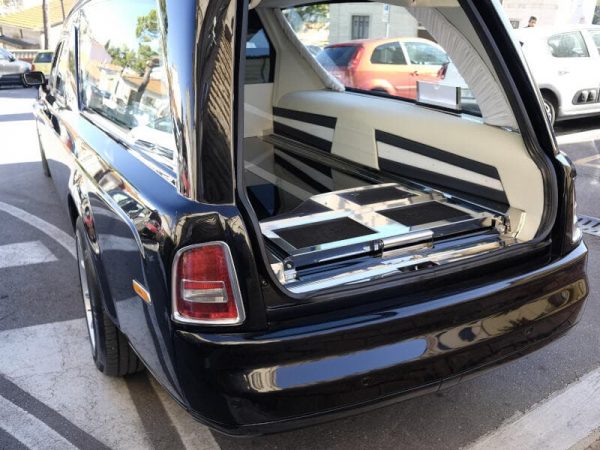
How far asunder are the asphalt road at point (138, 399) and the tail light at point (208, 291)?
50 centimetres

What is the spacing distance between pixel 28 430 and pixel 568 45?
881 centimetres

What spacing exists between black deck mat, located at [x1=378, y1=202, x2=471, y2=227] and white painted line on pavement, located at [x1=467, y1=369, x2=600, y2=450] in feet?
→ 3.14

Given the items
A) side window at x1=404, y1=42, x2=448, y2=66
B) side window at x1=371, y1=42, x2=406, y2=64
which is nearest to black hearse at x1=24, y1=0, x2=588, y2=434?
side window at x1=404, y1=42, x2=448, y2=66

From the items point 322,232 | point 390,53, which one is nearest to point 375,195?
point 322,232

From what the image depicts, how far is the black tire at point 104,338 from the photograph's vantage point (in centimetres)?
257

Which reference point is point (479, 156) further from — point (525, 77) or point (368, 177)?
point (368, 177)

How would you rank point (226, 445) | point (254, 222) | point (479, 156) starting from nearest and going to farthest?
point (254, 222), point (226, 445), point (479, 156)

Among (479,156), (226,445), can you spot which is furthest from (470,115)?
(226,445)

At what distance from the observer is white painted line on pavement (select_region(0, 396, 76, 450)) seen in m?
2.37

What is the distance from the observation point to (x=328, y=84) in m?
4.90

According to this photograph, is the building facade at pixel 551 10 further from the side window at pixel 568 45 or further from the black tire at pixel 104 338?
the black tire at pixel 104 338

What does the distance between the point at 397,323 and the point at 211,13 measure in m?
1.15

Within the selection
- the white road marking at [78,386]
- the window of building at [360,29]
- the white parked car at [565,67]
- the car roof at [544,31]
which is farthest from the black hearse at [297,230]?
the car roof at [544,31]

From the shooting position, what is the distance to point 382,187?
10.7 feet
